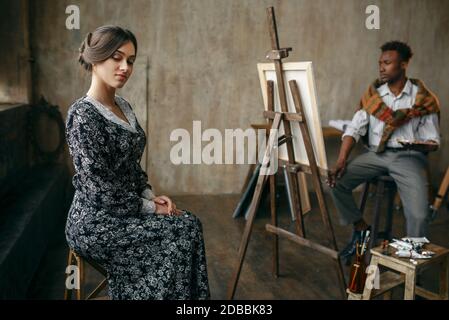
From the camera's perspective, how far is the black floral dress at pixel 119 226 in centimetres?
174

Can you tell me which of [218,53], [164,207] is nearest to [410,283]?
[164,207]

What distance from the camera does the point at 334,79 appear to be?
5008 millimetres

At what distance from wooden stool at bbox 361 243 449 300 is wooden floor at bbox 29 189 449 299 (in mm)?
437

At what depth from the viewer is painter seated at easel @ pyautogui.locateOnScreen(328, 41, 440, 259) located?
10.2ft

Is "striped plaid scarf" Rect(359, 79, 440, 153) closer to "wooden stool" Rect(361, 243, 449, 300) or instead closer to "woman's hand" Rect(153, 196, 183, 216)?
"wooden stool" Rect(361, 243, 449, 300)

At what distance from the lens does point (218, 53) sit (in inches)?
183

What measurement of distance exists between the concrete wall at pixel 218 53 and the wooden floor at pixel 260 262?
0.90 metres

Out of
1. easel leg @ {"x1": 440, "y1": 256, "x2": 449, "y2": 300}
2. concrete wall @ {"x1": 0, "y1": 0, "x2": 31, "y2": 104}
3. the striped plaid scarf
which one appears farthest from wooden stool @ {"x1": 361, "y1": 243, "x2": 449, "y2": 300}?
concrete wall @ {"x1": 0, "y1": 0, "x2": 31, "y2": 104}

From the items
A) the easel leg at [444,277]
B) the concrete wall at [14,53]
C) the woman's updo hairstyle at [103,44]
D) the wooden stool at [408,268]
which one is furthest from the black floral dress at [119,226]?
the concrete wall at [14,53]
